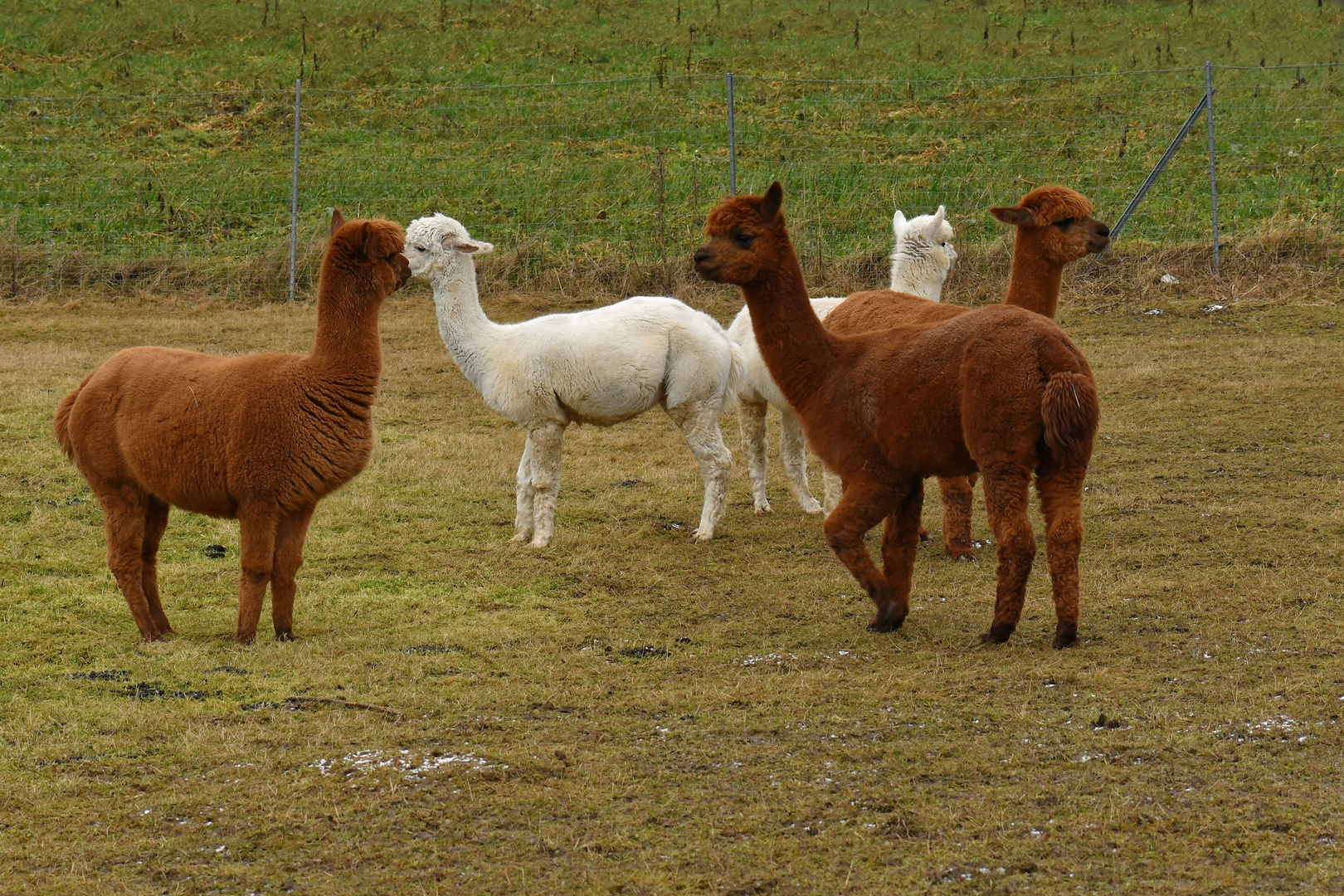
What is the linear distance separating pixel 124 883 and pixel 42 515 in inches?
205

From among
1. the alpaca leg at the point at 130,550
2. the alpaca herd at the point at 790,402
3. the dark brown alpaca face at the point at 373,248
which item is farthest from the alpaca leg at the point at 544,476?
the alpaca leg at the point at 130,550

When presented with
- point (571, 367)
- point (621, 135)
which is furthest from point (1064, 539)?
point (621, 135)

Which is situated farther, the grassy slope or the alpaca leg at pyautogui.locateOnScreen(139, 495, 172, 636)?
the grassy slope

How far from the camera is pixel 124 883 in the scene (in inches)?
148

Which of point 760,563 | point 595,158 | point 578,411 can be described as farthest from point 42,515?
point 595,158

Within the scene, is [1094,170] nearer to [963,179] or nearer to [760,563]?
[963,179]

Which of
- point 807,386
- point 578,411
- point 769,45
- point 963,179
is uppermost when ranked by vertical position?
point 769,45

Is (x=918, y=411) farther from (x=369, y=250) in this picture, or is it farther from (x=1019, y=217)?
(x=369, y=250)

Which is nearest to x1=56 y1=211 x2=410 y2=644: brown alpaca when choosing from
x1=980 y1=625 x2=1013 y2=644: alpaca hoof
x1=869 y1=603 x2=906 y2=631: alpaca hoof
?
x1=869 y1=603 x2=906 y2=631: alpaca hoof

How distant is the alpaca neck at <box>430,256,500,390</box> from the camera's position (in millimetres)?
8734

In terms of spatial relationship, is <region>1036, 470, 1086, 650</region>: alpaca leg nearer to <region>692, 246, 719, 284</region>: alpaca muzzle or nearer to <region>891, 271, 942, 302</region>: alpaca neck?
<region>692, 246, 719, 284</region>: alpaca muzzle

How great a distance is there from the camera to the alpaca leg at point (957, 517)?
303 inches

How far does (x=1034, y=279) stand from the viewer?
311 inches

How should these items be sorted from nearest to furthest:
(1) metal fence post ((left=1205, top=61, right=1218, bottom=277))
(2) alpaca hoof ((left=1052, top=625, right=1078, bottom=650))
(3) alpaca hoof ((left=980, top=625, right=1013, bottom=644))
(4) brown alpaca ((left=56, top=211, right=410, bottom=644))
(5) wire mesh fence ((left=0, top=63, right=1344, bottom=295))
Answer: (2) alpaca hoof ((left=1052, top=625, right=1078, bottom=650)) < (3) alpaca hoof ((left=980, top=625, right=1013, bottom=644)) < (4) brown alpaca ((left=56, top=211, right=410, bottom=644)) < (1) metal fence post ((left=1205, top=61, right=1218, bottom=277)) < (5) wire mesh fence ((left=0, top=63, right=1344, bottom=295))
